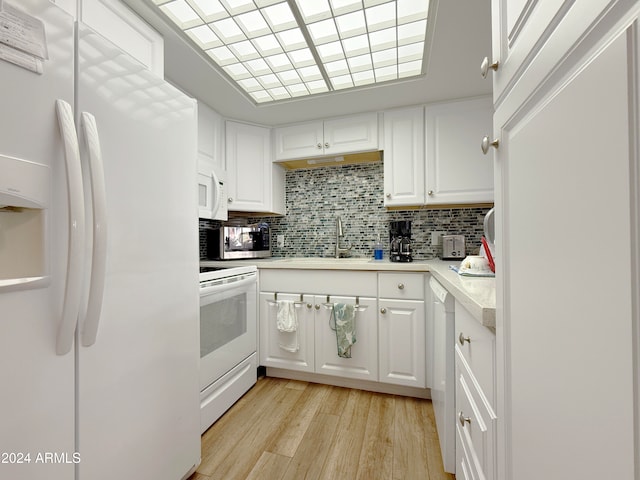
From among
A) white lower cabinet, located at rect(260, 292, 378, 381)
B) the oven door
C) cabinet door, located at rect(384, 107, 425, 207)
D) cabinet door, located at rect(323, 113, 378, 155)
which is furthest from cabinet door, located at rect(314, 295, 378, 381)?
cabinet door, located at rect(323, 113, 378, 155)

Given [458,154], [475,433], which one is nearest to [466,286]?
[475,433]

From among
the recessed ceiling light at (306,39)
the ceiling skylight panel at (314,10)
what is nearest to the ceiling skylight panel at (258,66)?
the recessed ceiling light at (306,39)

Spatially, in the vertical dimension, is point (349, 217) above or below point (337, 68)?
below

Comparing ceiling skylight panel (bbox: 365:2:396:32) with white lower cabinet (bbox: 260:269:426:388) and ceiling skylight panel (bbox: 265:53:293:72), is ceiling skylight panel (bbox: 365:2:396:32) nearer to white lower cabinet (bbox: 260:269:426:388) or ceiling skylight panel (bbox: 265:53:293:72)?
ceiling skylight panel (bbox: 265:53:293:72)

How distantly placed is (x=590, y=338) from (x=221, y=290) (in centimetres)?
167

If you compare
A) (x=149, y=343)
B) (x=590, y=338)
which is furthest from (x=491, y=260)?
(x=149, y=343)

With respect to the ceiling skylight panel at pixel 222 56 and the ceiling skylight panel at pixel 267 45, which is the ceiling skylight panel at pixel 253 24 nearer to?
the ceiling skylight panel at pixel 267 45

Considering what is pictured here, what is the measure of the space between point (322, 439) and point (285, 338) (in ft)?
2.45

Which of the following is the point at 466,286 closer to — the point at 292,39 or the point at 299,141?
the point at 292,39

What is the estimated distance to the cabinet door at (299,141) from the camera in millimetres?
2432

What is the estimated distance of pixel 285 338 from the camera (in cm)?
212

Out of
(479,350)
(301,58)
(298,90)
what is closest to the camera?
(479,350)

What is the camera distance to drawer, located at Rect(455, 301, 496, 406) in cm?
69

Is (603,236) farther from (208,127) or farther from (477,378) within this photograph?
(208,127)
